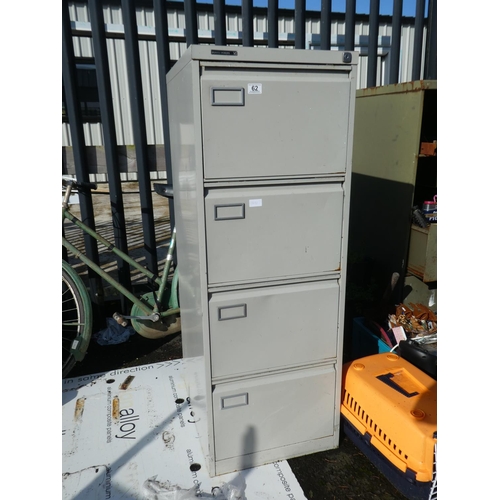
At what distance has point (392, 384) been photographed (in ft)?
6.39

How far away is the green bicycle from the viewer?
2777mm

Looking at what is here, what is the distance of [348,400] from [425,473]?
0.49m

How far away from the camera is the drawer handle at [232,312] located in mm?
1736

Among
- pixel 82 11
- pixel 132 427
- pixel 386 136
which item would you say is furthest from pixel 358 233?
pixel 82 11

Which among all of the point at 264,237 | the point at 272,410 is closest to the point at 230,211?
the point at 264,237

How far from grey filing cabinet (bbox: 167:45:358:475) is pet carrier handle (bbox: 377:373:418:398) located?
0.22 m

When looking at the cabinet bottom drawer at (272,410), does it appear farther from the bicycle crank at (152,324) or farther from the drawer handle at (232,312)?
the bicycle crank at (152,324)

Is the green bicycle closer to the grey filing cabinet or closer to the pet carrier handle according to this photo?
the grey filing cabinet

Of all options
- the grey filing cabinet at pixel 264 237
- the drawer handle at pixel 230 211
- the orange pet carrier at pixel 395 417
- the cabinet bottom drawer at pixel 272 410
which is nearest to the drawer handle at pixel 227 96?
the grey filing cabinet at pixel 264 237

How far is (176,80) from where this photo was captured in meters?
1.83

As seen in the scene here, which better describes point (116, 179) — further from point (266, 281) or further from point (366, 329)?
point (366, 329)

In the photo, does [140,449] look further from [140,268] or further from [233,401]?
[140,268]

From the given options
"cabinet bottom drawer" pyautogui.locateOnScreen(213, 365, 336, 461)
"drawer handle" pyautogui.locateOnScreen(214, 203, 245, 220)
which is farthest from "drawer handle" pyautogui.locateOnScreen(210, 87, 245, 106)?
"cabinet bottom drawer" pyautogui.locateOnScreen(213, 365, 336, 461)

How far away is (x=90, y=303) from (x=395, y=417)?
2053 mm
